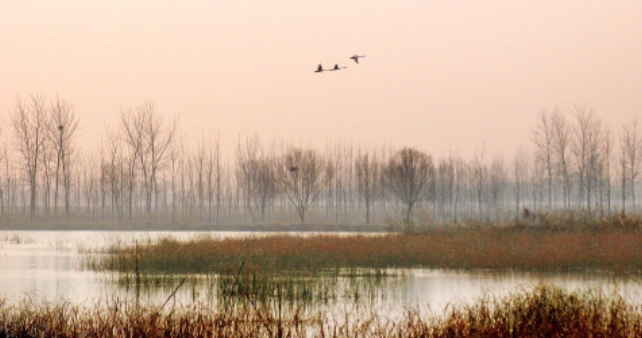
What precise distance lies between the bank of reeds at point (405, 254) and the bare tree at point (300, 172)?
35.9m

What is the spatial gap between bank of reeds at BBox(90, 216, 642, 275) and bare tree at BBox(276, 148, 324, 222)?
118 feet

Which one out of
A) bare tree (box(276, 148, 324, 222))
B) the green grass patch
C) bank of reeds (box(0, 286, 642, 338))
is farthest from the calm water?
bare tree (box(276, 148, 324, 222))

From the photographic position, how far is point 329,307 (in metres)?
14.8

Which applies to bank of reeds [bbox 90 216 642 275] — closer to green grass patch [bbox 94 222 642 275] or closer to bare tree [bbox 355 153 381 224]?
green grass patch [bbox 94 222 642 275]

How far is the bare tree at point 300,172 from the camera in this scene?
61750 mm

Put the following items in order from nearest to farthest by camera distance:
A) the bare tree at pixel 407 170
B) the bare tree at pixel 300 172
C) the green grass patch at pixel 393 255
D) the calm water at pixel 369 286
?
the calm water at pixel 369 286 → the green grass patch at pixel 393 255 → the bare tree at pixel 407 170 → the bare tree at pixel 300 172

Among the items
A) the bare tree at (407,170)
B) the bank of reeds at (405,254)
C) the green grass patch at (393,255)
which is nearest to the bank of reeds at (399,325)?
the bank of reeds at (405,254)

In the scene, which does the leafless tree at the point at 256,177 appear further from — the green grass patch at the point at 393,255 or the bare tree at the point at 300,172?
the green grass patch at the point at 393,255

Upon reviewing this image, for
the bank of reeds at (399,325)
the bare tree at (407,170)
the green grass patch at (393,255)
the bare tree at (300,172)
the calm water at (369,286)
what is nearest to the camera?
the bank of reeds at (399,325)

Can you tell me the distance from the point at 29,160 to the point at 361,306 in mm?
49370

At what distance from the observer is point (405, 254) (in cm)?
2283

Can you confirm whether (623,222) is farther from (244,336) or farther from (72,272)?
(244,336)

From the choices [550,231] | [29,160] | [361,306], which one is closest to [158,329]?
[361,306]

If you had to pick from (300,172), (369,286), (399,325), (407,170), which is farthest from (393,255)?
(300,172)
